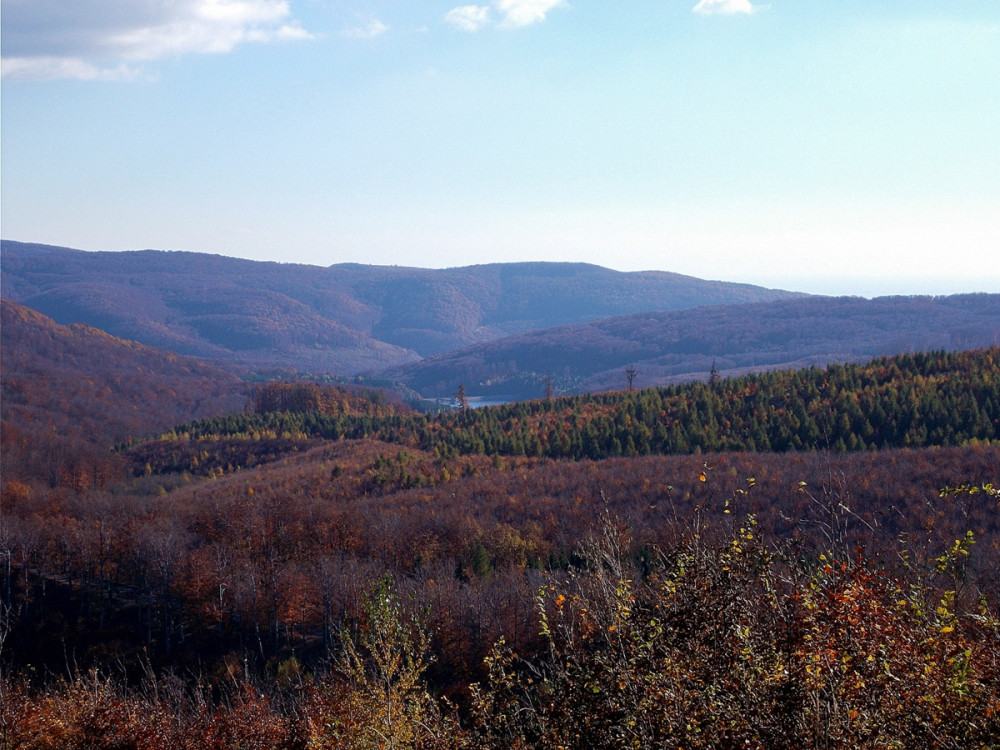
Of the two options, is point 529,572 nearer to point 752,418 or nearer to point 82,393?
point 752,418

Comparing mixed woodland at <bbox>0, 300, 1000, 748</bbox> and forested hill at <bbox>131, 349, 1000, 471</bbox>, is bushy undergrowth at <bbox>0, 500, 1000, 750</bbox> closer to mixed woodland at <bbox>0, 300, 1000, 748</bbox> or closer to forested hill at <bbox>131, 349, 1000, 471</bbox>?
mixed woodland at <bbox>0, 300, 1000, 748</bbox>

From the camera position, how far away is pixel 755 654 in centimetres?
746

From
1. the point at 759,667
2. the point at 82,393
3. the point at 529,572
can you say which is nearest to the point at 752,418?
the point at 529,572

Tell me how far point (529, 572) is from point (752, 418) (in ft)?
100

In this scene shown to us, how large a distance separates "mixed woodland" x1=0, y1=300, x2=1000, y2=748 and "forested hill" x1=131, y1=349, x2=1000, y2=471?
1.01 feet

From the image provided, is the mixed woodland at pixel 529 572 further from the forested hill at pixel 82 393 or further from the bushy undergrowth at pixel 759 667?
the forested hill at pixel 82 393

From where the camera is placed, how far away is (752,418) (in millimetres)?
59781

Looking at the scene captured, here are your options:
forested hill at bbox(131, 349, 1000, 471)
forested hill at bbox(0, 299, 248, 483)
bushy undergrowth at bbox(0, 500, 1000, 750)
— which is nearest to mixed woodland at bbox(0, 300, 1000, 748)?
bushy undergrowth at bbox(0, 500, 1000, 750)

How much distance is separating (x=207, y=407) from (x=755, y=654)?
150467mm

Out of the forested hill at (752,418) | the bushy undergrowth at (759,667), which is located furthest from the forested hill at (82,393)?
the bushy undergrowth at (759,667)

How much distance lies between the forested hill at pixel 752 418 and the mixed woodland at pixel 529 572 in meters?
0.31

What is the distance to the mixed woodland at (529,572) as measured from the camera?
23.7 feet

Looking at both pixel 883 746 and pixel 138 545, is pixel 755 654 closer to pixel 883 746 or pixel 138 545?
pixel 883 746

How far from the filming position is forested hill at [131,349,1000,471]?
53.6 metres
